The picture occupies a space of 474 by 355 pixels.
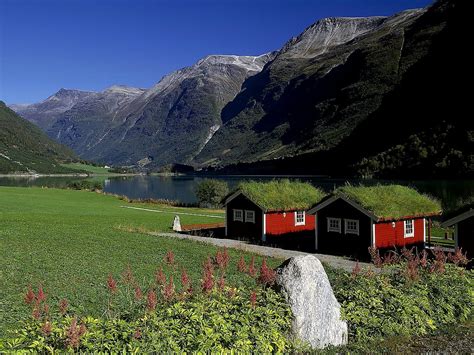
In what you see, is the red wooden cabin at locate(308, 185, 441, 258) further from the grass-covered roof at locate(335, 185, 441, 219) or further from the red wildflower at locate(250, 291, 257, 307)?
the red wildflower at locate(250, 291, 257, 307)

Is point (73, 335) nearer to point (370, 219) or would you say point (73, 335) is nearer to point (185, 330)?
point (185, 330)

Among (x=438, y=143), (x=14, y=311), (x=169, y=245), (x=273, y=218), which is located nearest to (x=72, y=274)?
(x=14, y=311)

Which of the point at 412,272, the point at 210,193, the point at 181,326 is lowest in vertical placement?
the point at 181,326

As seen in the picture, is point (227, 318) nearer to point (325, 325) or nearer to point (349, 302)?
point (325, 325)

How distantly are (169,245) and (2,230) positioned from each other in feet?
37.0

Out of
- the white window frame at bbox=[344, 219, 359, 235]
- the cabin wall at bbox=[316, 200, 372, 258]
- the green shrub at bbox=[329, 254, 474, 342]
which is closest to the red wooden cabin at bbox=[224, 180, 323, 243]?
the cabin wall at bbox=[316, 200, 372, 258]

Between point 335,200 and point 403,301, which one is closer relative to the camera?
point 403,301

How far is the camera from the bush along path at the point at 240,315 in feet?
29.5

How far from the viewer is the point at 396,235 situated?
113ft

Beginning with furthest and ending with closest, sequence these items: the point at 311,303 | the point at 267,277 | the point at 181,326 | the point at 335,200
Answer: the point at 335,200 < the point at 267,277 < the point at 311,303 < the point at 181,326

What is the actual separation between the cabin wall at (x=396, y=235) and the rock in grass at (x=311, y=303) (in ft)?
73.8

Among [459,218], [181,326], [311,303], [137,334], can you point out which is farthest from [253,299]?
[459,218]

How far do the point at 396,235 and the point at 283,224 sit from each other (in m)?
10.6

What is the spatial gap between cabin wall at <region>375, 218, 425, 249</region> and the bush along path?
17.7 metres
